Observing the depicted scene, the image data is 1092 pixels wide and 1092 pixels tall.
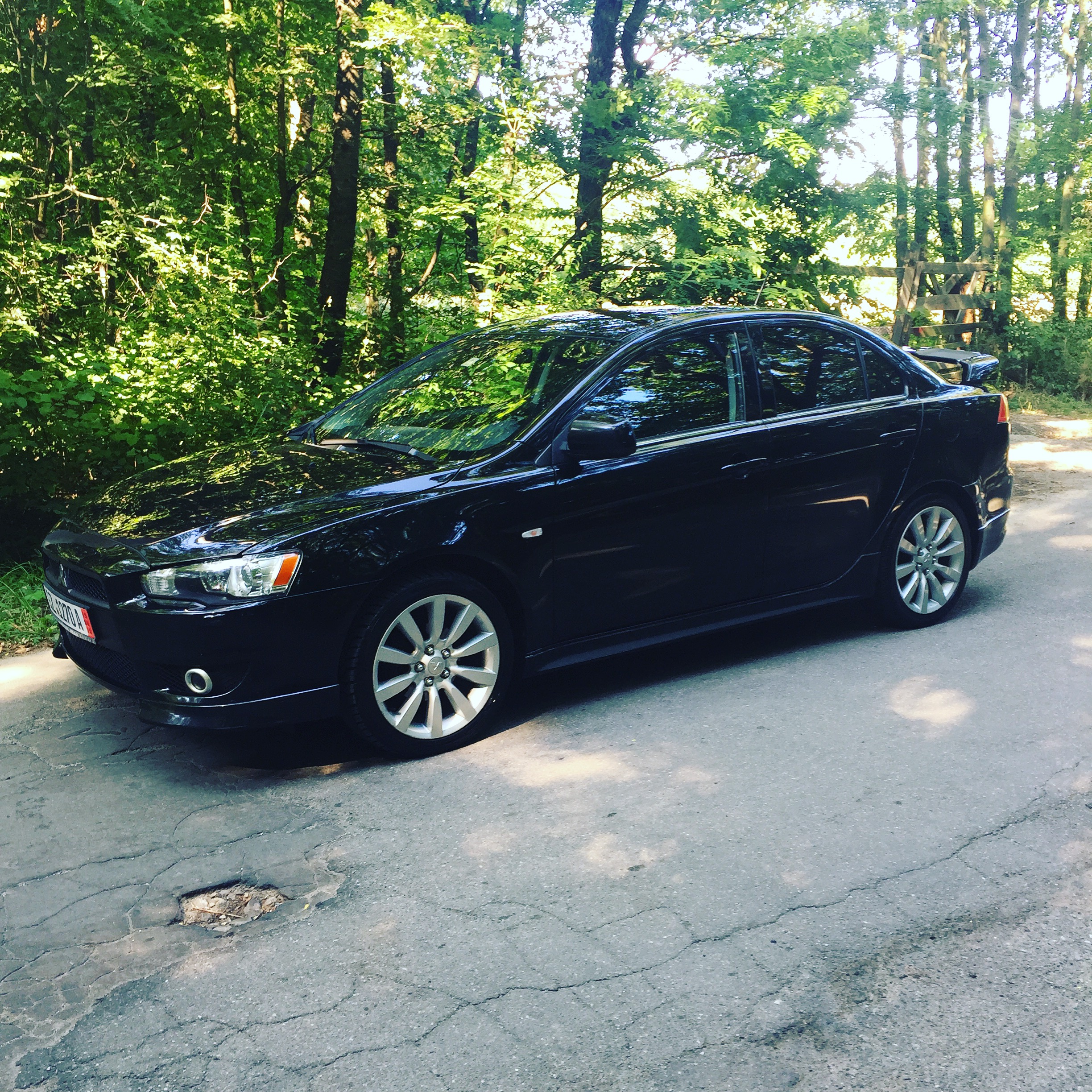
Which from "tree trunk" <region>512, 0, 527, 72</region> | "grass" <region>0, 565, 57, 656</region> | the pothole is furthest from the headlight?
"tree trunk" <region>512, 0, 527, 72</region>

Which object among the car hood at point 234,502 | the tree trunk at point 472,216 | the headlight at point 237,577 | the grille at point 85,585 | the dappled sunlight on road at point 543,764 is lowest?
the dappled sunlight on road at point 543,764

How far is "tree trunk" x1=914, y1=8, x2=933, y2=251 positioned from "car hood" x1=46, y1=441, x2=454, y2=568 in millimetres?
14913

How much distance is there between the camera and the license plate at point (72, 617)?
4.44 m

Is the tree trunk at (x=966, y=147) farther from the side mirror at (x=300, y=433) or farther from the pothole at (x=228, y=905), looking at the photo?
the pothole at (x=228, y=905)

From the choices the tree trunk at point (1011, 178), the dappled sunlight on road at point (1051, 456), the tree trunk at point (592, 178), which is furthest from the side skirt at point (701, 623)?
the tree trunk at point (1011, 178)

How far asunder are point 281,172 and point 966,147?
65.6 ft

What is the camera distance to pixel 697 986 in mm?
2932

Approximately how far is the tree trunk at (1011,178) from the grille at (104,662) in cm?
1872

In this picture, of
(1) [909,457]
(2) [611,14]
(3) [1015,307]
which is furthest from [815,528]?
(3) [1015,307]

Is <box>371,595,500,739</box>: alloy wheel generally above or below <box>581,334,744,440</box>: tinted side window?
below

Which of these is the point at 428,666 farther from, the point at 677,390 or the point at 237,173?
the point at 237,173

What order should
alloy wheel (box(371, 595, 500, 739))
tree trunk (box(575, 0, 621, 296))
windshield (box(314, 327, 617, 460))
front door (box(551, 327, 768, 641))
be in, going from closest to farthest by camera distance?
alloy wheel (box(371, 595, 500, 739)) → front door (box(551, 327, 768, 641)) → windshield (box(314, 327, 617, 460)) → tree trunk (box(575, 0, 621, 296))

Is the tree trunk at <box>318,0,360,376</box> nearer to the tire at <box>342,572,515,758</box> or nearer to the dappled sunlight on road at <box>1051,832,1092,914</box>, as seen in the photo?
the tire at <box>342,572,515,758</box>

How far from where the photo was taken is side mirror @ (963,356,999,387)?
6727mm
